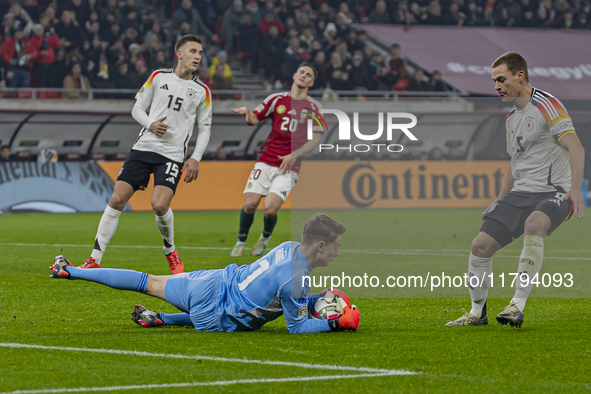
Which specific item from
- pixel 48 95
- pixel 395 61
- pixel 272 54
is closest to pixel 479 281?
pixel 48 95

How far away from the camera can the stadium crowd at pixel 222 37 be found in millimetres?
19141

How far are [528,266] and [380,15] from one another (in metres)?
21.2

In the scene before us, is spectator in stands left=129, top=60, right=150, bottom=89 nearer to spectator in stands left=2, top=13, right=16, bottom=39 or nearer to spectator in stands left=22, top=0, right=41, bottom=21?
spectator in stands left=22, top=0, right=41, bottom=21

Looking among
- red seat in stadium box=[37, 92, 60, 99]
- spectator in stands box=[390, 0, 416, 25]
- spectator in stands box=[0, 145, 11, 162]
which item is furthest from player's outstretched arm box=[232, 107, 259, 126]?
spectator in stands box=[390, 0, 416, 25]

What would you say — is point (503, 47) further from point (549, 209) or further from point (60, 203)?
point (549, 209)

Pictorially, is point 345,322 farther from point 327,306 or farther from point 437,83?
point 437,83

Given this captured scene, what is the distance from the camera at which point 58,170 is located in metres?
17.1

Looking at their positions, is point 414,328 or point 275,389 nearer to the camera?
point 275,389

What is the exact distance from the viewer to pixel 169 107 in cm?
796

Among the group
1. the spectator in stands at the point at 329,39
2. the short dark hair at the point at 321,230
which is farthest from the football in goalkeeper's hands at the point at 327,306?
the spectator in stands at the point at 329,39

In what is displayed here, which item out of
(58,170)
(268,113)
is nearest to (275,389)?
(268,113)

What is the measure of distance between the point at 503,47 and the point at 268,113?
18713mm

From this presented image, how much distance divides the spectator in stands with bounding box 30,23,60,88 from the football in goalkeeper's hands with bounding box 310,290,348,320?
15.1 meters

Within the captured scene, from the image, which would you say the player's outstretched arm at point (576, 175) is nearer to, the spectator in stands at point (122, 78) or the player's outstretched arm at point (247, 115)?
the player's outstretched arm at point (247, 115)
